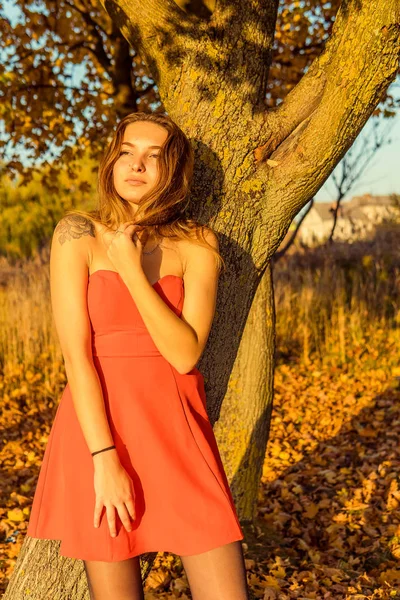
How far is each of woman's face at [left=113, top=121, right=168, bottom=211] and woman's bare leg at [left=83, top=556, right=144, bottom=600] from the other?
1287 millimetres

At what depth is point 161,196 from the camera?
2594 mm

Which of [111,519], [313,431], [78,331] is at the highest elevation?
[78,331]

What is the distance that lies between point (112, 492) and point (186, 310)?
658 millimetres

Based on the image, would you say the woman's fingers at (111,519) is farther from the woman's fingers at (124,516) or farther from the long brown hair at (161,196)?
the long brown hair at (161,196)

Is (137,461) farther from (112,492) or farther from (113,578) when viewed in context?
(113,578)

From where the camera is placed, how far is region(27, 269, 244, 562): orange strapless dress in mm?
2240

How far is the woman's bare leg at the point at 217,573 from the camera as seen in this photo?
7.47ft

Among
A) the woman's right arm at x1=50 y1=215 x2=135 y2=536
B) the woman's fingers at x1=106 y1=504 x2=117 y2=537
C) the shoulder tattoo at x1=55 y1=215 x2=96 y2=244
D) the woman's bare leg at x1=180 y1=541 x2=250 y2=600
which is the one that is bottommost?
the woman's bare leg at x1=180 y1=541 x2=250 y2=600

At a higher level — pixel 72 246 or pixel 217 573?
pixel 72 246

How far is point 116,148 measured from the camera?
104 inches

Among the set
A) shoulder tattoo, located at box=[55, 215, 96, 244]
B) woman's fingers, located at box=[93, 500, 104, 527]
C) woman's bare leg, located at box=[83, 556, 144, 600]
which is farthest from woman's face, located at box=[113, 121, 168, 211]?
woman's bare leg, located at box=[83, 556, 144, 600]

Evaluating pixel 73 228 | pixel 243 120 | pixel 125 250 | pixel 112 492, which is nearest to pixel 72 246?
pixel 73 228

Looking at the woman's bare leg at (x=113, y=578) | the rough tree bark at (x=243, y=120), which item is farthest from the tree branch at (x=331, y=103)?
the woman's bare leg at (x=113, y=578)

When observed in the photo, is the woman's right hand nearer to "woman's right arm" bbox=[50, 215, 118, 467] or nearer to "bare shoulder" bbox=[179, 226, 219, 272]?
"woman's right arm" bbox=[50, 215, 118, 467]
